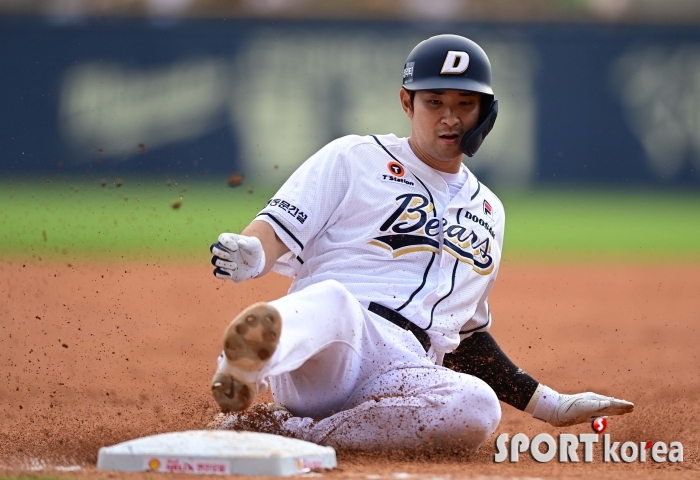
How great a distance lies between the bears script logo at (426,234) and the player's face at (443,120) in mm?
215

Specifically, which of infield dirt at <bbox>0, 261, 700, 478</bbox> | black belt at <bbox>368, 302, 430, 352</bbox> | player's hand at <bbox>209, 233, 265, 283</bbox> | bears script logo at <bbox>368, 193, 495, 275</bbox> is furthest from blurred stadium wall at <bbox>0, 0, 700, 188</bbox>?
player's hand at <bbox>209, 233, 265, 283</bbox>

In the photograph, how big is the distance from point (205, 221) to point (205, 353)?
7933mm

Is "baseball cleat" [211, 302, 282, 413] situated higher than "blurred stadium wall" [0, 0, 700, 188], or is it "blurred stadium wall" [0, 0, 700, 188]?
"blurred stadium wall" [0, 0, 700, 188]

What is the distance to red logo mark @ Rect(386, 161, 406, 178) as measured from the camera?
390 centimetres

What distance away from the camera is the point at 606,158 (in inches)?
614

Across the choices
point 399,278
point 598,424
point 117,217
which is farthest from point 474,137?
point 117,217

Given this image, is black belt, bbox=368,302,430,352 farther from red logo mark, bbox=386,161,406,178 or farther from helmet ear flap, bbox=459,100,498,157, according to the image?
helmet ear flap, bbox=459,100,498,157

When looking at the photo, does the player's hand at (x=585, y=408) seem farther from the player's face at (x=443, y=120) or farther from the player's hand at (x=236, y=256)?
the player's hand at (x=236, y=256)

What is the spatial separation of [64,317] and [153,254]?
15.1 ft

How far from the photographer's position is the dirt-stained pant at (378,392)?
336 centimetres

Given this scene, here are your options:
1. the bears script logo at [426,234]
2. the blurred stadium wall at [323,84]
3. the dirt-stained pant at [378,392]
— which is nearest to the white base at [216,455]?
the dirt-stained pant at [378,392]

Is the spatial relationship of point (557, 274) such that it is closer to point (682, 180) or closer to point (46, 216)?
point (682, 180)

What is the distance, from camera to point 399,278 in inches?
146

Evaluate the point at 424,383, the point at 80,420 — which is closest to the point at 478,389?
the point at 424,383
